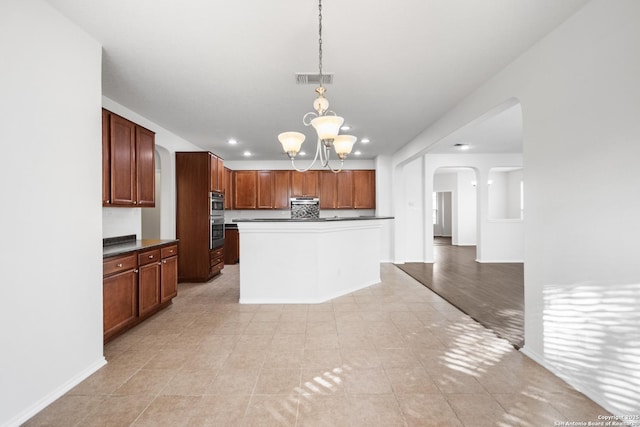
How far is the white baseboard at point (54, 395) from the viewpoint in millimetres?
1706

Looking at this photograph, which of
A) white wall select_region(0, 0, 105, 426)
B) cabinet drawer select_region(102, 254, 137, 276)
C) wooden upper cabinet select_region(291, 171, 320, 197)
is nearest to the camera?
white wall select_region(0, 0, 105, 426)

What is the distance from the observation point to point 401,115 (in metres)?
4.22

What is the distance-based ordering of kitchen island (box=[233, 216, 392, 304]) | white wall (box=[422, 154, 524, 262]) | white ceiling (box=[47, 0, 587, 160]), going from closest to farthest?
white ceiling (box=[47, 0, 587, 160]) < kitchen island (box=[233, 216, 392, 304]) < white wall (box=[422, 154, 524, 262])

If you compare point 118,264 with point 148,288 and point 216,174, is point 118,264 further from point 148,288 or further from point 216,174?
point 216,174

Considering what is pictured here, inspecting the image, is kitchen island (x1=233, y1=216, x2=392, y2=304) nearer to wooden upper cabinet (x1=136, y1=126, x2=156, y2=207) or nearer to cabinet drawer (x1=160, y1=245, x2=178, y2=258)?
cabinet drawer (x1=160, y1=245, x2=178, y2=258)

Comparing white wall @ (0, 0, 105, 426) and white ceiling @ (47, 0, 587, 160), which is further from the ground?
white ceiling @ (47, 0, 587, 160)

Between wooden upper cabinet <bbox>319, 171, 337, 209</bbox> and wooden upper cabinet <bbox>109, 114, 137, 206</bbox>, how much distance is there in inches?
177

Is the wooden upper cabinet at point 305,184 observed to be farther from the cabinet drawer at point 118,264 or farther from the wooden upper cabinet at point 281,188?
the cabinet drawer at point 118,264

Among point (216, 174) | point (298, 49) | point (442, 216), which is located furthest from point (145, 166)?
point (442, 216)

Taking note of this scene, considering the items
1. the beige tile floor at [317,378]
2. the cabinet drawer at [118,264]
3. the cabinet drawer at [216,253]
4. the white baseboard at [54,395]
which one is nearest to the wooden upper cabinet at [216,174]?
the cabinet drawer at [216,253]

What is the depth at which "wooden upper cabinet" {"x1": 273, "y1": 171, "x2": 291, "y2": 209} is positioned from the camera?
730cm

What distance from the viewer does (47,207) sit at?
1.92m

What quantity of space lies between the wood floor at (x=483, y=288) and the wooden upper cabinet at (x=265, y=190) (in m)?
3.53

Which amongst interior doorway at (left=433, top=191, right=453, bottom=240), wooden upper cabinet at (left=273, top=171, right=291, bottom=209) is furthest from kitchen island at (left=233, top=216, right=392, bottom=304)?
interior doorway at (left=433, top=191, right=453, bottom=240)
